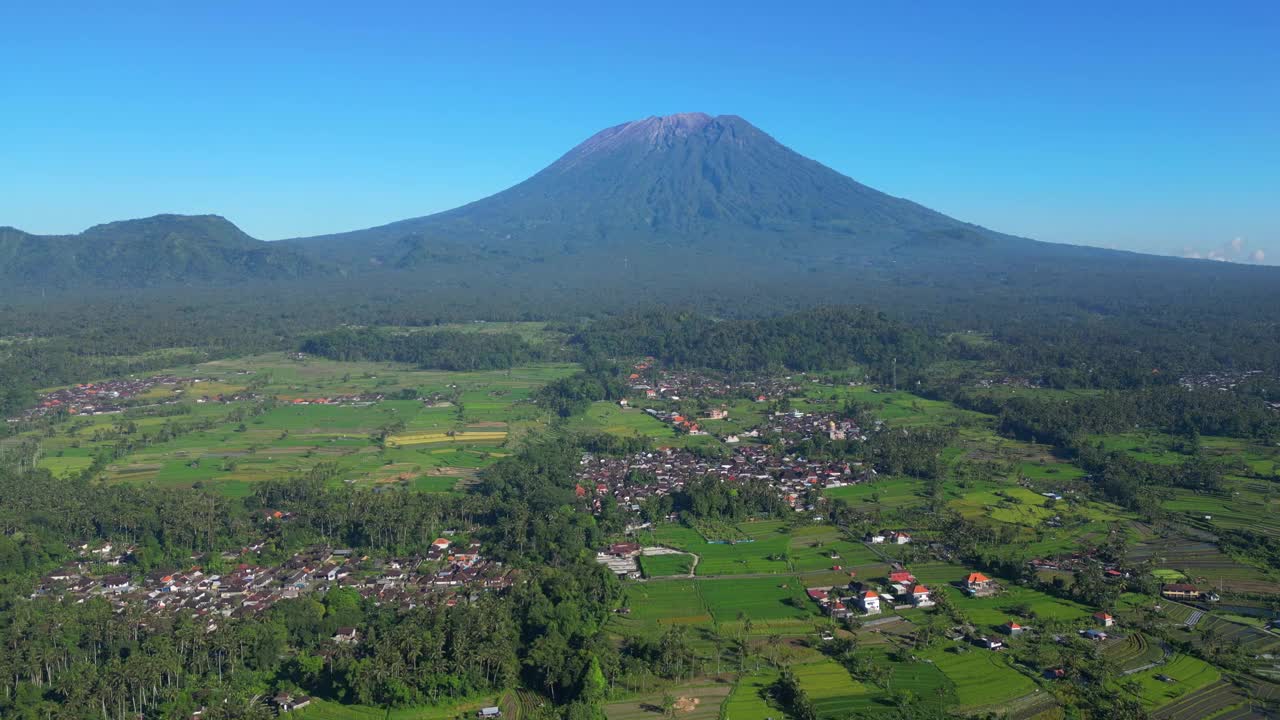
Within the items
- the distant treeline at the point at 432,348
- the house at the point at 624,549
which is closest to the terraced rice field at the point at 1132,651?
the house at the point at 624,549

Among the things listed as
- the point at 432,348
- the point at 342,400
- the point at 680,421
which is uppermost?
the point at 432,348

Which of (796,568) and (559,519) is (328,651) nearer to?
(559,519)

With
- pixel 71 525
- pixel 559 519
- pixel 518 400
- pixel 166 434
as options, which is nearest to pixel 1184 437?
pixel 559 519

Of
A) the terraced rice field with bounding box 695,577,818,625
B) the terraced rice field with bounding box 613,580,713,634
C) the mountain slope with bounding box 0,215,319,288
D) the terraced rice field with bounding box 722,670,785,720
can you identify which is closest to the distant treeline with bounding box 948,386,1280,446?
the terraced rice field with bounding box 695,577,818,625

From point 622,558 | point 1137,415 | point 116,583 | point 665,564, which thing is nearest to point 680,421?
point 622,558

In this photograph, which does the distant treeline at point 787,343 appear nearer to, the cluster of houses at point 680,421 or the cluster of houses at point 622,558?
the cluster of houses at point 680,421

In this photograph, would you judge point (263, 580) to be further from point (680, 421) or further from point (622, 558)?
point (680, 421)

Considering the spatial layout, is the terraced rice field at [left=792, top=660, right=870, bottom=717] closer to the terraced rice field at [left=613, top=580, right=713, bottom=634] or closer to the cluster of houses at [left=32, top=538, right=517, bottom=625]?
the terraced rice field at [left=613, top=580, right=713, bottom=634]
